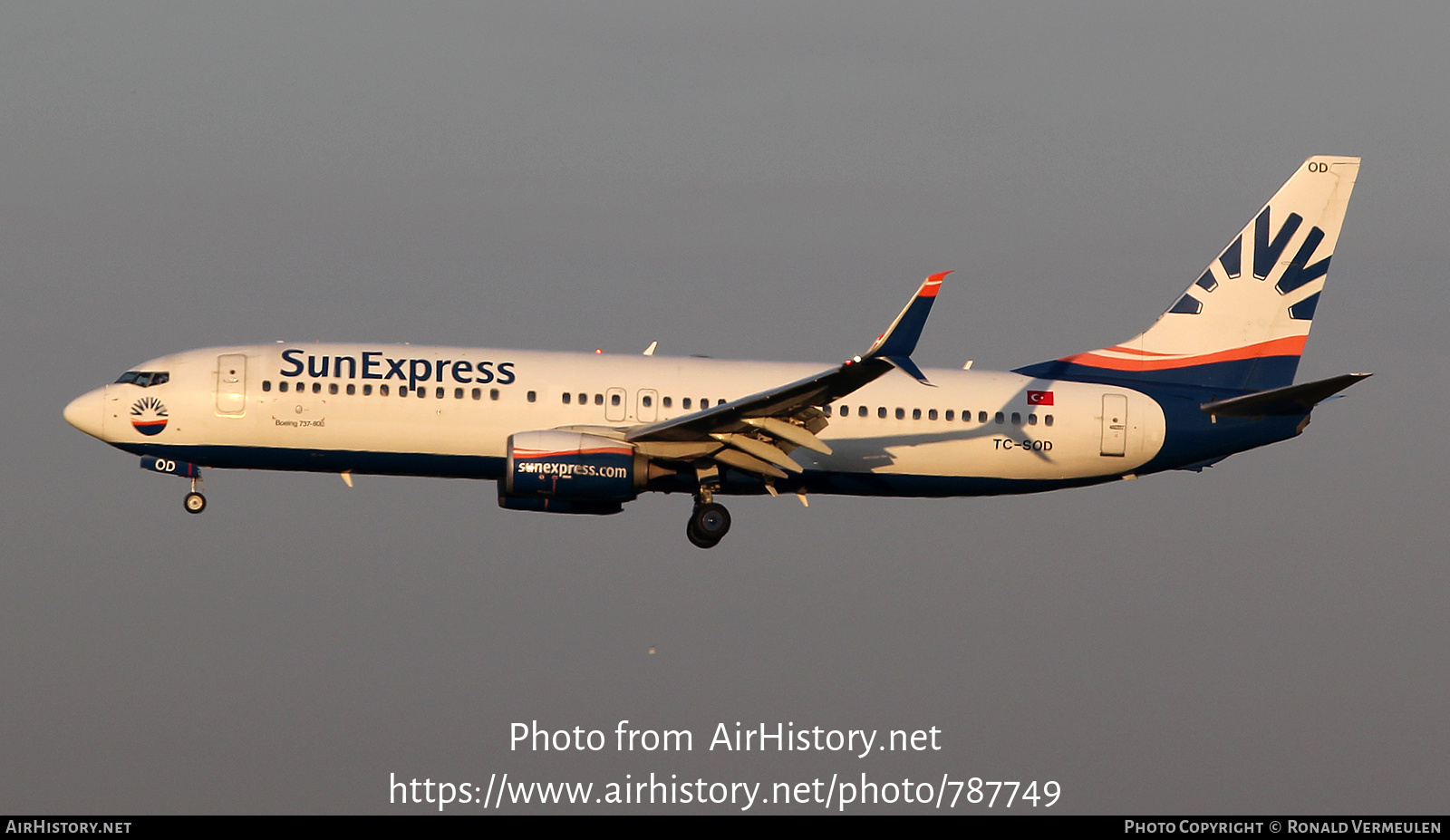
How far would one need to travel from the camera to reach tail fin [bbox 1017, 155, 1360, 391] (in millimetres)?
44781

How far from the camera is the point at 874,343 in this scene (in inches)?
1331

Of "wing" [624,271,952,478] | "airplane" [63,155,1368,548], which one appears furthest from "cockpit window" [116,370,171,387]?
"wing" [624,271,952,478]

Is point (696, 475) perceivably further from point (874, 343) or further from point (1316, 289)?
point (1316, 289)

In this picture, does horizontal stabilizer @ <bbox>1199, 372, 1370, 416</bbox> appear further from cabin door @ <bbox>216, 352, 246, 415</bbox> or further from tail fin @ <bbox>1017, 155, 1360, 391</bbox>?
cabin door @ <bbox>216, 352, 246, 415</bbox>

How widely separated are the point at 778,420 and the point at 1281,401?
12.5m

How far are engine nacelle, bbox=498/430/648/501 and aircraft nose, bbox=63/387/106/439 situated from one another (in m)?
9.85

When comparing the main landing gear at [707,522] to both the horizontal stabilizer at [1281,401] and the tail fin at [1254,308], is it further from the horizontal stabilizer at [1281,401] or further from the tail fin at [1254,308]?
the horizontal stabilizer at [1281,401]

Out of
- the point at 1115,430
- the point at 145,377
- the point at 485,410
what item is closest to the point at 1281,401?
the point at 1115,430

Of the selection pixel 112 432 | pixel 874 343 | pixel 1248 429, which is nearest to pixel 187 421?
pixel 112 432

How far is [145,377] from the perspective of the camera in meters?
40.2

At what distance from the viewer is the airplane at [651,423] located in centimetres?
3894

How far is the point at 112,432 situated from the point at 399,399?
692 cm

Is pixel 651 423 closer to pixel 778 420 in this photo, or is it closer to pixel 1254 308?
pixel 778 420

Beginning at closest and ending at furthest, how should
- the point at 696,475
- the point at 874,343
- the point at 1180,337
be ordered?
the point at 874,343 < the point at 696,475 < the point at 1180,337
